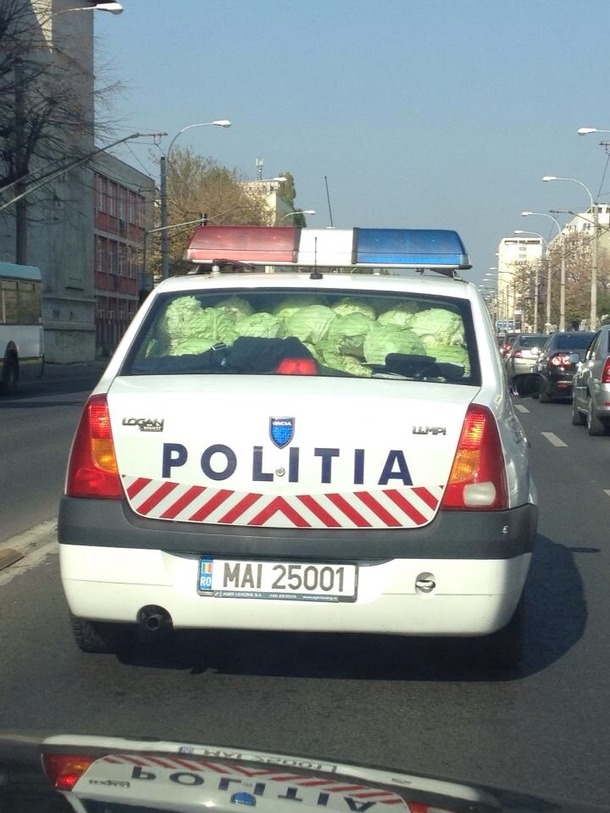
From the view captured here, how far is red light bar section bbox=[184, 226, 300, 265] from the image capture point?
7.60 meters

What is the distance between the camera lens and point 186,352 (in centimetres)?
585

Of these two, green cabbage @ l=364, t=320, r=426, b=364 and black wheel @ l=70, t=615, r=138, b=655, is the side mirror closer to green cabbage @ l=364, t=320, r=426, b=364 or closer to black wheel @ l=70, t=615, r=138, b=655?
green cabbage @ l=364, t=320, r=426, b=364

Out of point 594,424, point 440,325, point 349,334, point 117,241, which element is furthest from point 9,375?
point 117,241

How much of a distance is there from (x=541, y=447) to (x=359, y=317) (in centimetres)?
1263

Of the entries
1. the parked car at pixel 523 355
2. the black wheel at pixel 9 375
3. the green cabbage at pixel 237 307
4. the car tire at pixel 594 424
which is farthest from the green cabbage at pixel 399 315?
the parked car at pixel 523 355

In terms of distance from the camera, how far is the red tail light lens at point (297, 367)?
562 cm

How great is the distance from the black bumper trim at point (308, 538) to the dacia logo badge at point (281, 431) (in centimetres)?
33

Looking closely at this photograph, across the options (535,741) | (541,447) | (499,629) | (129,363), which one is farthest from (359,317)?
(541,447)

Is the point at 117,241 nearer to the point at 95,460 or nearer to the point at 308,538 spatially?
the point at 95,460

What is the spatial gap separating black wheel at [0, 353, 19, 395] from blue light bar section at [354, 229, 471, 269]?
24.9 meters

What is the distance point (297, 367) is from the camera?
18.5ft

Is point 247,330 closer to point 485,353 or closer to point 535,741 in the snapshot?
point 485,353

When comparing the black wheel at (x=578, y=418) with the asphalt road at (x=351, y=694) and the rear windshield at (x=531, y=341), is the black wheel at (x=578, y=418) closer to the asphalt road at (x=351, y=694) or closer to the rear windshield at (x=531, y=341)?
the asphalt road at (x=351, y=694)

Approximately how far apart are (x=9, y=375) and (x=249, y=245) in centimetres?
2505
